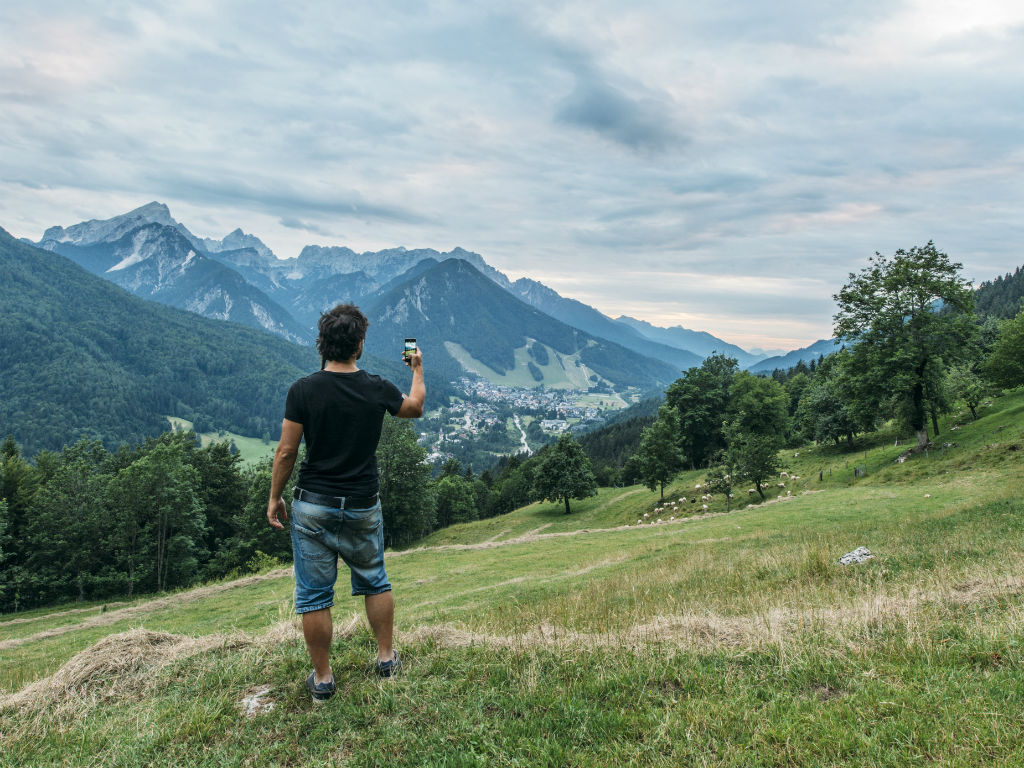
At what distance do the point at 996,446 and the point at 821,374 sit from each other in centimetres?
3572

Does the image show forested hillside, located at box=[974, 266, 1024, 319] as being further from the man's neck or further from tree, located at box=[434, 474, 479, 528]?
the man's neck

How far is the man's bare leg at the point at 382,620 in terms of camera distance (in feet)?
16.2

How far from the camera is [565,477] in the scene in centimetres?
4981

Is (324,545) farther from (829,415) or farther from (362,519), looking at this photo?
(829,415)

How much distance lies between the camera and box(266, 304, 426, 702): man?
4562mm

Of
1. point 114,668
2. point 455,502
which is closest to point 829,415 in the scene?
point 114,668

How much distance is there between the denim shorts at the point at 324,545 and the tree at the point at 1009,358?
49.0 m

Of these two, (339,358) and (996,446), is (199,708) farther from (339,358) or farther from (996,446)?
(996,446)

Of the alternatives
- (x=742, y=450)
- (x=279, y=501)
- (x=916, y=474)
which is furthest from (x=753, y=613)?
(x=742, y=450)

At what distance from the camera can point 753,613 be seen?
6203 millimetres

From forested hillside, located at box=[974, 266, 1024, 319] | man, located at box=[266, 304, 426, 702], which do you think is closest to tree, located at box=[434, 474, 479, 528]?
man, located at box=[266, 304, 426, 702]

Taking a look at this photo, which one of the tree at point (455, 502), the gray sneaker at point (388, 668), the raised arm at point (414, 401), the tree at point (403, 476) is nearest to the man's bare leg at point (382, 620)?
the gray sneaker at point (388, 668)

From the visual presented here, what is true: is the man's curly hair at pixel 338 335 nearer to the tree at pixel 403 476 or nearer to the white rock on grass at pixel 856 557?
the white rock on grass at pixel 856 557

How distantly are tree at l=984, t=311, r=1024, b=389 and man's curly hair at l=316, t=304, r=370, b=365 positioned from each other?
1928 inches
